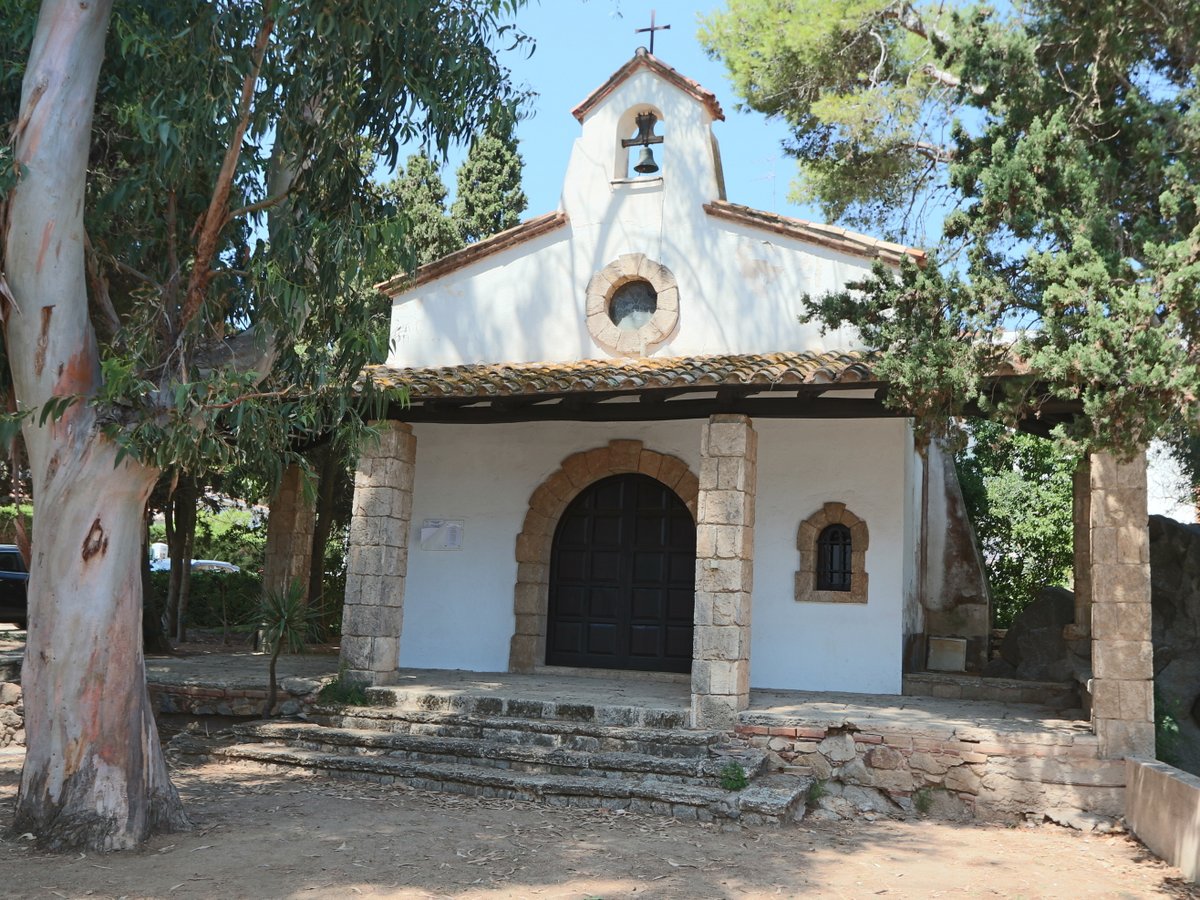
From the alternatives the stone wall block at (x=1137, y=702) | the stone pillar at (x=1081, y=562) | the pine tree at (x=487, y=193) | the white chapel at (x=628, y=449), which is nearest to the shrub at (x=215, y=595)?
the pine tree at (x=487, y=193)

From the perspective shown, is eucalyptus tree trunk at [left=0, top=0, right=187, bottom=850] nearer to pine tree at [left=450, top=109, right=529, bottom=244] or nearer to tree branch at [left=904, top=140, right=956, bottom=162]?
tree branch at [left=904, top=140, right=956, bottom=162]

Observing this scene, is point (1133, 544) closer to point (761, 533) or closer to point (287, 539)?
point (761, 533)

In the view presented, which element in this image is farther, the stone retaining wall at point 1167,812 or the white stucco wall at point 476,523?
the white stucco wall at point 476,523

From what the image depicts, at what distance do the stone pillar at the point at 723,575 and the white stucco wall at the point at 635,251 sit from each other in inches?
62.4

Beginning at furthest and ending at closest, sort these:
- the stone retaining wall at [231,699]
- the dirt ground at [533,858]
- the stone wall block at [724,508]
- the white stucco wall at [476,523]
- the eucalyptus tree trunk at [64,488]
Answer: the white stucco wall at [476,523]
the stone retaining wall at [231,699]
the stone wall block at [724,508]
the eucalyptus tree trunk at [64,488]
the dirt ground at [533,858]

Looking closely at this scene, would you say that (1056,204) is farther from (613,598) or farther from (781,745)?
(613,598)

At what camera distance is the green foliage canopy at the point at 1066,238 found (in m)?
6.03

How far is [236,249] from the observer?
785 cm

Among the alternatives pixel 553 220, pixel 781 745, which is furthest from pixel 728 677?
pixel 553 220

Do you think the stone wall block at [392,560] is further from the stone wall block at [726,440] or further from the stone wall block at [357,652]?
the stone wall block at [726,440]

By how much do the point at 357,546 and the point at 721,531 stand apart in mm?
3135

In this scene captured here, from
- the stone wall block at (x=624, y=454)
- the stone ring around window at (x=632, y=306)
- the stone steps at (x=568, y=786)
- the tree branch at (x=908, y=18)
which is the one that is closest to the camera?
the stone steps at (x=568, y=786)

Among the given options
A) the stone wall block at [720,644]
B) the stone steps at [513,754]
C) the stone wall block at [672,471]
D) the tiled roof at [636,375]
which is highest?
the tiled roof at [636,375]

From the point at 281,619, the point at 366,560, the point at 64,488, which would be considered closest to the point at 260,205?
the point at 64,488
